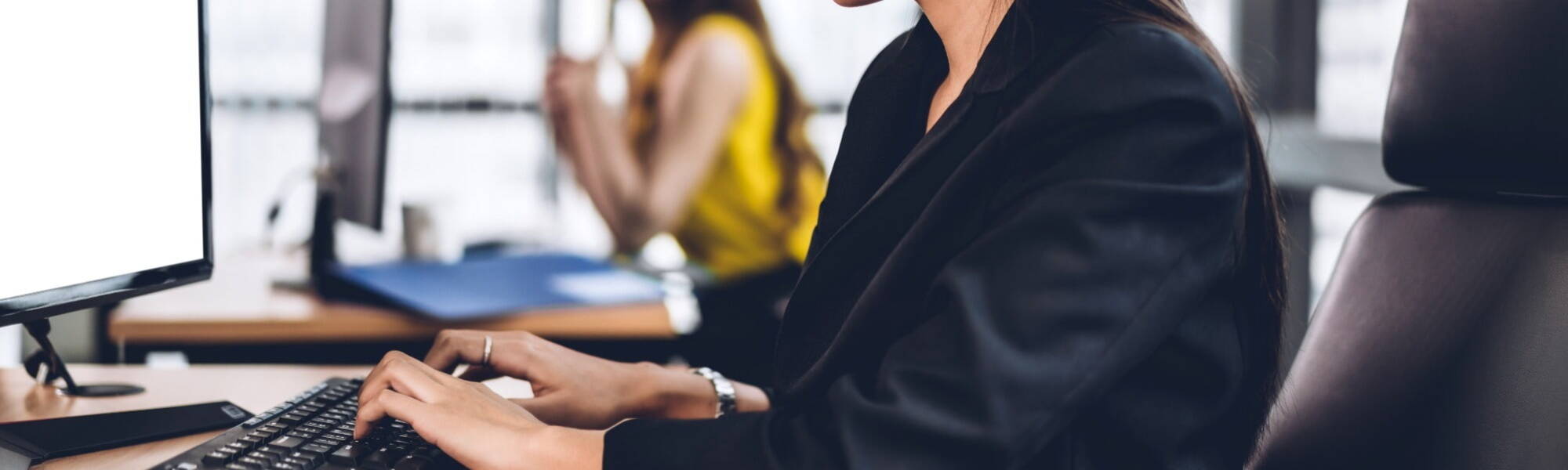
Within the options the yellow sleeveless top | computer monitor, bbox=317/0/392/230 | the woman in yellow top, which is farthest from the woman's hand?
computer monitor, bbox=317/0/392/230

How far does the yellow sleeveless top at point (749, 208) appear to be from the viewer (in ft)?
7.82

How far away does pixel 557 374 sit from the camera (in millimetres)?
955

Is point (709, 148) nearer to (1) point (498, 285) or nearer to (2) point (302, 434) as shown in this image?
(1) point (498, 285)

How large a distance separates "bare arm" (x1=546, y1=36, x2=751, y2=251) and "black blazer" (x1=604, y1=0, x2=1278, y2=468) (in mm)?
1550

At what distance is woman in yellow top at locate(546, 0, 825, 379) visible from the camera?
7.61ft

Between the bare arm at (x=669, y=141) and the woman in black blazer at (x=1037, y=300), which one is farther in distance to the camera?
the bare arm at (x=669, y=141)

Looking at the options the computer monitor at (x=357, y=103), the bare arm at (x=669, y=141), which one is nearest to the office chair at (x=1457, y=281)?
the computer monitor at (x=357, y=103)

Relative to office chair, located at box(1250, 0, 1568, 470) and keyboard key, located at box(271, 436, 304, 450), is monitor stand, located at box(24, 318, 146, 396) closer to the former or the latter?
keyboard key, located at box(271, 436, 304, 450)

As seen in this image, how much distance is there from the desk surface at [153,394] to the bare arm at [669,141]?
3.88 feet

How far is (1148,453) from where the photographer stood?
0.70 meters

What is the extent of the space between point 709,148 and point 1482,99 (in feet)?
5.48

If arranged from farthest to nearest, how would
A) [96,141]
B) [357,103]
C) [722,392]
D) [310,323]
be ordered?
[357,103], [310,323], [722,392], [96,141]

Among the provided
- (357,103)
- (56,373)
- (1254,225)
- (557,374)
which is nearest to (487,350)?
(557,374)

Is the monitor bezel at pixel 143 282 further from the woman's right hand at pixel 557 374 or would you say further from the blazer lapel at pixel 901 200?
the blazer lapel at pixel 901 200
